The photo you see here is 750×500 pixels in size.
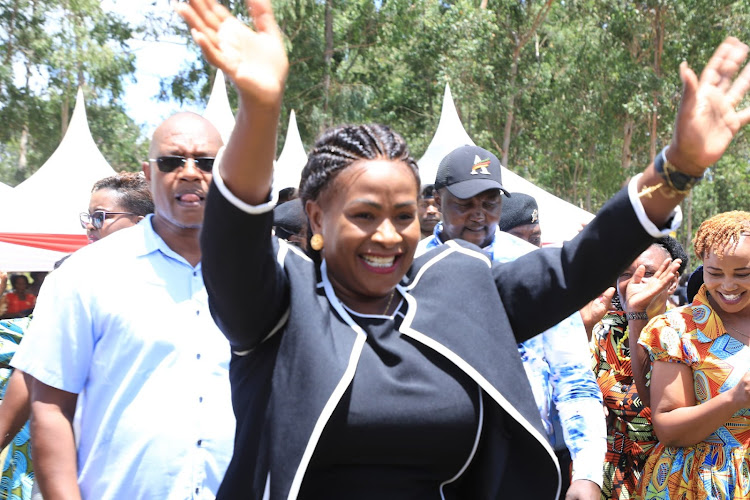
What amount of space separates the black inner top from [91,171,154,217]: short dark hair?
10.2 feet

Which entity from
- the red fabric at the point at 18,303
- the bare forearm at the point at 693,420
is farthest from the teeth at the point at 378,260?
the red fabric at the point at 18,303

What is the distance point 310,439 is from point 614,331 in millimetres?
3257

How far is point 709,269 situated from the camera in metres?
4.01

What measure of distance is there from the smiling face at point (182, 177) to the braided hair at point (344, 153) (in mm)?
877

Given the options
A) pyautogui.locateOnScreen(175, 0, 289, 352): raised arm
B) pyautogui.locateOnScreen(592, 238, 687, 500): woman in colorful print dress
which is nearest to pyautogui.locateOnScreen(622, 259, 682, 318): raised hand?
pyautogui.locateOnScreen(592, 238, 687, 500): woman in colorful print dress

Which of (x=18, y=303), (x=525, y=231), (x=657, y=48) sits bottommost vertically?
(x=18, y=303)

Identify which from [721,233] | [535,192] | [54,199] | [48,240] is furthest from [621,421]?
[54,199]

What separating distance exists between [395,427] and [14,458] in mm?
3231

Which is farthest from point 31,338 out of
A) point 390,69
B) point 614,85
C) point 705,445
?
point 390,69

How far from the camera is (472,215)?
13.3 ft

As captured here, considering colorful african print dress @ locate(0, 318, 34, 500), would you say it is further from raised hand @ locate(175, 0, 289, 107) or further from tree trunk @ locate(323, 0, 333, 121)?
tree trunk @ locate(323, 0, 333, 121)

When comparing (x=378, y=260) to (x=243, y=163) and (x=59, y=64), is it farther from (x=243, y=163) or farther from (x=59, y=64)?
(x=59, y=64)

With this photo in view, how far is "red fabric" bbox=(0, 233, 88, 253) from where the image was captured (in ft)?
28.1

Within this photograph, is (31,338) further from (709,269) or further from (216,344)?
(709,269)
